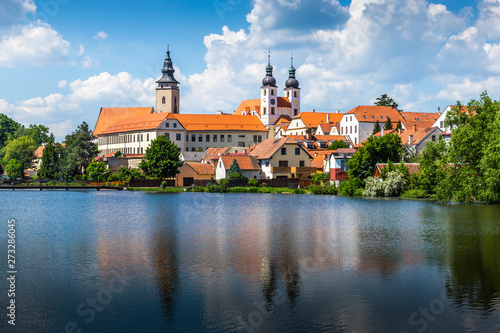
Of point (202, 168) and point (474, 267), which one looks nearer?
point (474, 267)

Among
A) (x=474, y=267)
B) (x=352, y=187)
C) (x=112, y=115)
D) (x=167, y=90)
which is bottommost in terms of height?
(x=474, y=267)

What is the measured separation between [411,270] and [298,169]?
78.7 meters

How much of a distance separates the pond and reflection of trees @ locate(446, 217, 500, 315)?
58mm

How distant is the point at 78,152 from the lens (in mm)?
121812

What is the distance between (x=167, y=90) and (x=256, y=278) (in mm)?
158861

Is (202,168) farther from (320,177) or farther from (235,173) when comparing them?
(320,177)

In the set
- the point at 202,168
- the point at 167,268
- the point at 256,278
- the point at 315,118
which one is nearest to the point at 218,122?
the point at 315,118

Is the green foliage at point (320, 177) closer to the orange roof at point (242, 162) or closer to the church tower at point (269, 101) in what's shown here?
the orange roof at point (242, 162)

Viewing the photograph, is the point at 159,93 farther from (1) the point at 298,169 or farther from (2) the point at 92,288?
(2) the point at 92,288

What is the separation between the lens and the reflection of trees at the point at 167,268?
53.6 feet

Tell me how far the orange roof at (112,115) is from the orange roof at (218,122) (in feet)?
68.0

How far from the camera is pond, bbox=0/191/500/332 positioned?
14.9 meters

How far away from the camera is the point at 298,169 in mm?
99625

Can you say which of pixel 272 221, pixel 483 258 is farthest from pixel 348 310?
pixel 272 221
